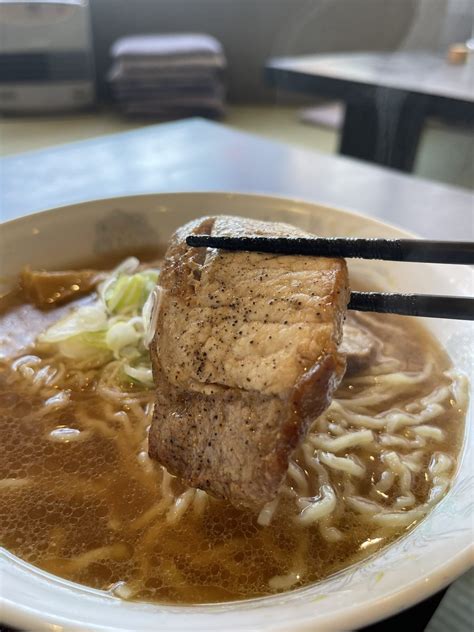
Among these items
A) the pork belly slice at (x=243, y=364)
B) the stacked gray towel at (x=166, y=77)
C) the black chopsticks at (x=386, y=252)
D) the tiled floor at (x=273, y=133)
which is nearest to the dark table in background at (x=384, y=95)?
the tiled floor at (x=273, y=133)

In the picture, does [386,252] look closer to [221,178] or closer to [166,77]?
[221,178]

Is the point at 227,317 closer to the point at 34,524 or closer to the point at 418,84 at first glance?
the point at 34,524

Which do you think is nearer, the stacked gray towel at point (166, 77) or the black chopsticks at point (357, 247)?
the black chopsticks at point (357, 247)

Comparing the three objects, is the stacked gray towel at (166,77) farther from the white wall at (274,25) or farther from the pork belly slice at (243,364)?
the pork belly slice at (243,364)

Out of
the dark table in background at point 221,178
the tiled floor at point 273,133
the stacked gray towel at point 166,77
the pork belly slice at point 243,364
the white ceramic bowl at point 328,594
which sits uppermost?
the pork belly slice at point 243,364

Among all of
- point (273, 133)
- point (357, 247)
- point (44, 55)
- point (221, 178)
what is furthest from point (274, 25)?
point (357, 247)

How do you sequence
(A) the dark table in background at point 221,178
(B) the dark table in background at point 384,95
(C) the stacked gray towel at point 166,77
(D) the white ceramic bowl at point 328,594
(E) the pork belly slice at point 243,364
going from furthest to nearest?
(C) the stacked gray towel at point 166,77, (B) the dark table in background at point 384,95, (A) the dark table in background at point 221,178, (E) the pork belly slice at point 243,364, (D) the white ceramic bowl at point 328,594

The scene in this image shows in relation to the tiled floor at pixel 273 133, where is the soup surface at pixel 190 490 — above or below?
above

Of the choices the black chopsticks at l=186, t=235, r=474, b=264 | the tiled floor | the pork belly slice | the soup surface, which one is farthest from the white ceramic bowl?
the tiled floor
